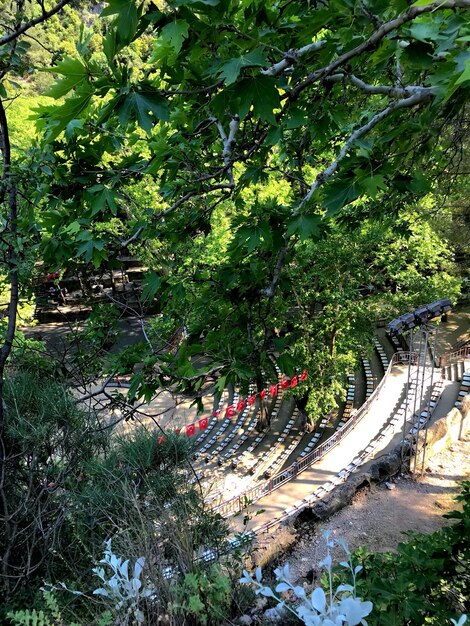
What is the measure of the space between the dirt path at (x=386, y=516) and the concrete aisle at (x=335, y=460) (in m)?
1.21

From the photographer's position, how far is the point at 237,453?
13.0 metres

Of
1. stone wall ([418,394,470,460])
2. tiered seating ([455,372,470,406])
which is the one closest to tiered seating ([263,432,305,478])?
stone wall ([418,394,470,460])

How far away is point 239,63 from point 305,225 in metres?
0.86

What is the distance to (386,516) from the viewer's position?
7.17 metres

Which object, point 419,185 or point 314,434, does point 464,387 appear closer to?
point 314,434

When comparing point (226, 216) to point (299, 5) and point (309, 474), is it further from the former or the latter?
point (299, 5)

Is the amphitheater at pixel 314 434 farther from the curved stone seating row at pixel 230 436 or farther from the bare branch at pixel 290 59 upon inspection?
the bare branch at pixel 290 59

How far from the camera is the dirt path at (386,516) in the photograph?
6262mm

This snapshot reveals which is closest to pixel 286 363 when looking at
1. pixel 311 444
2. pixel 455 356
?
pixel 311 444

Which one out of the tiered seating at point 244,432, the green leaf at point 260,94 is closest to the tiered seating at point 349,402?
the tiered seating at point 244,432

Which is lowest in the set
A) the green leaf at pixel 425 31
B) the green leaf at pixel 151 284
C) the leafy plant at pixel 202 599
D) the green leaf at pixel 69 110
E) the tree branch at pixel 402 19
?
the leafy plant at pixel 202 599

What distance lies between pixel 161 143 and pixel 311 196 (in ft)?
2.75

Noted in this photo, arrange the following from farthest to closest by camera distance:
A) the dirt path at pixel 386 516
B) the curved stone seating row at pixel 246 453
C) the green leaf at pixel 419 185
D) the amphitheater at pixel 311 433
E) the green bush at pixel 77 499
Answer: the curved stone seating row at pixel 246 453 → the amphitheater at pixel 311 433 → the dirt path at pixel 386 516 → the green bush at pixel 77 499 → the green leaf at pixel 419 185

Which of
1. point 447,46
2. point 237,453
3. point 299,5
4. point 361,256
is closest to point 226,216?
point 361,256
